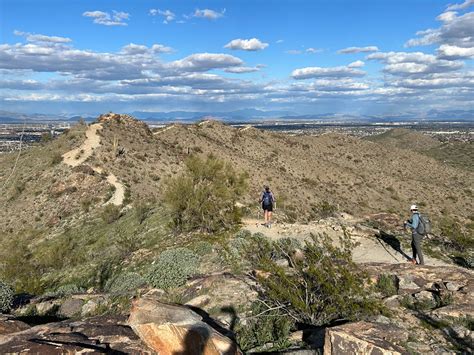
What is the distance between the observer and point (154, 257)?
15.3m

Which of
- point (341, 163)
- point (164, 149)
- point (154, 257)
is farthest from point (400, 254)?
point (341, 163)

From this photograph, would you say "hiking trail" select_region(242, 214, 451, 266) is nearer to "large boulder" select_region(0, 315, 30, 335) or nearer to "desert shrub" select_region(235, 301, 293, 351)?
"desert shrub" select_region(235, 301, 293, 351)

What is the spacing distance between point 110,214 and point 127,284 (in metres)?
15.9

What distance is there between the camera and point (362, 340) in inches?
270

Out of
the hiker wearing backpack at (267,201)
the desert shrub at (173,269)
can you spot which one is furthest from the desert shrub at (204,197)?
the desert shrub at (173,269)

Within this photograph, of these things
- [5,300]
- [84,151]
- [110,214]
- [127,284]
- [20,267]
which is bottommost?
[20,267]

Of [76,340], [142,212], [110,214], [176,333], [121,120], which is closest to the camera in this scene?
[176,333]

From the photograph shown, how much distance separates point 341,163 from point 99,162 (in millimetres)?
35764

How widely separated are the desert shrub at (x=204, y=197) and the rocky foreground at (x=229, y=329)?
7.41 m

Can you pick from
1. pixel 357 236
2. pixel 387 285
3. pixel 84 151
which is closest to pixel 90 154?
pixel 84 151

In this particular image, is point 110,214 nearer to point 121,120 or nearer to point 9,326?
point 9,326

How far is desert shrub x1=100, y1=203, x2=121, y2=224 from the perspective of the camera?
27.1m

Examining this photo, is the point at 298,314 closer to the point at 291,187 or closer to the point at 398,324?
the point at 398,324

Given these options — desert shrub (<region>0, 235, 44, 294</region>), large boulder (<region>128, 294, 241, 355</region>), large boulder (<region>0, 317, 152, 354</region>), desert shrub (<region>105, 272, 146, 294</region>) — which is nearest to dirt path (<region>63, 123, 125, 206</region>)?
desert shrub (<region>0, 235, 44, 294</region>)
